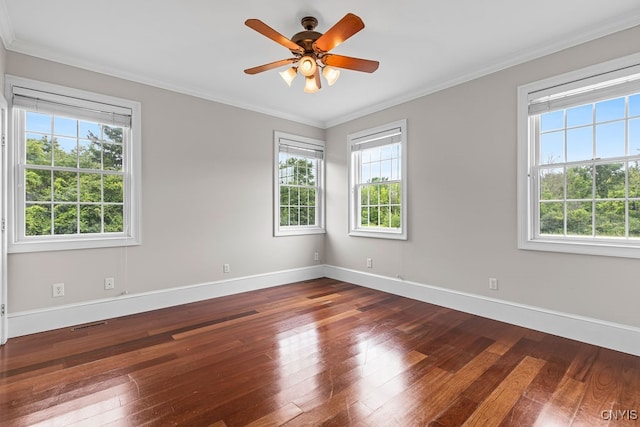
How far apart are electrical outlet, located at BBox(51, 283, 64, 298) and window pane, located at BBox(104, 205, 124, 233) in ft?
2.18

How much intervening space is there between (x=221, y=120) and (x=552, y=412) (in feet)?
14.1

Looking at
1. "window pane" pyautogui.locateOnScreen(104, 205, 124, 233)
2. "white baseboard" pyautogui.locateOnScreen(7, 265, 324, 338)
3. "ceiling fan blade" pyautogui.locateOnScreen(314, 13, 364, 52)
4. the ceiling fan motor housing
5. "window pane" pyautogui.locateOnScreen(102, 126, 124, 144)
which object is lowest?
"white baseboard" pyautogui.locateOnScreen(7, 265, 324, 338)

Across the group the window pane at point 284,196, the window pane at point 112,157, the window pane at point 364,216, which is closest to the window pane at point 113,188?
the window pane at point 112,157

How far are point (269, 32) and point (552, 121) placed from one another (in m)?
2.74

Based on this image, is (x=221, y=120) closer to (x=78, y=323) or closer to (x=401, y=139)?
(x=401, y=139)

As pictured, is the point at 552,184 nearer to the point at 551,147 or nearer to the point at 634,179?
the point at 551,147

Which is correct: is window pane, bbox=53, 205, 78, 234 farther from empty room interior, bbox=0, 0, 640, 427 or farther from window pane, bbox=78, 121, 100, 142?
window pane, bbox=78, 121, 100, 142

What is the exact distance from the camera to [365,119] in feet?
15.1

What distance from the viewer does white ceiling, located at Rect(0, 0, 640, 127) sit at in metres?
2.32

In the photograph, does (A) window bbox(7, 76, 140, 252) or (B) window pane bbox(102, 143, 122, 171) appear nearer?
(A) window bbox(7, 76, 140, 252)

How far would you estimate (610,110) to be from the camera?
2.65 meters

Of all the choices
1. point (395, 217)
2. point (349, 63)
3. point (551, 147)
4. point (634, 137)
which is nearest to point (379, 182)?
point (395, 217)

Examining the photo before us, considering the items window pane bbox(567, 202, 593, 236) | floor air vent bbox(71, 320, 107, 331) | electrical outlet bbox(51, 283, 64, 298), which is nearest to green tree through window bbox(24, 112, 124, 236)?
electrical outlet bbox(51, 283, 64, 298)

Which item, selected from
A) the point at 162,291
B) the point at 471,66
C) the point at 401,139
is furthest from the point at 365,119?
the point at 162,291
